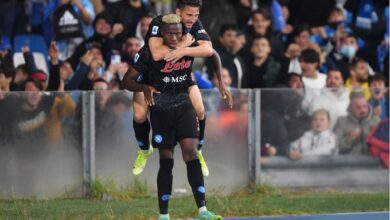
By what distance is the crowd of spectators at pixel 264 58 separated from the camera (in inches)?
620

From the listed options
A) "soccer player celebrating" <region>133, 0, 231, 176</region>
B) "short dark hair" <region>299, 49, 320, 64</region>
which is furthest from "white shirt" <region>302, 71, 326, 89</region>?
"soccer player celebrating" <region>133, 0, 231, 176</region>

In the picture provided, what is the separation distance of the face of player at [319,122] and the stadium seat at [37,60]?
4.00 metres

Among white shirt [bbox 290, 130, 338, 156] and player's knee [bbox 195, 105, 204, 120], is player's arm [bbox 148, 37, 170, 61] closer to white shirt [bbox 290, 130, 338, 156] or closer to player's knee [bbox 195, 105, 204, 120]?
player's knee [bbox 195, 105, 204, 120]

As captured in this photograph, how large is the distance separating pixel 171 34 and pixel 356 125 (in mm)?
5696

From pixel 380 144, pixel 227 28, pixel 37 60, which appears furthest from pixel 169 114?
pixel 227 28

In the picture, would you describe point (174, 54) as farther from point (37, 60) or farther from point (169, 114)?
point (37, 60)

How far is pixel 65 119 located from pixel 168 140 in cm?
382

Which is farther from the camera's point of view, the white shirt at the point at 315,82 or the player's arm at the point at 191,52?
the white shirt at the point at 315,82

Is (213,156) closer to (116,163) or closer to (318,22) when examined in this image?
(116,163)

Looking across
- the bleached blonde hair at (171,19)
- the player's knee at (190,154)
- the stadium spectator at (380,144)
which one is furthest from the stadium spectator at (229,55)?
the bleached blonde hair at (171,19)

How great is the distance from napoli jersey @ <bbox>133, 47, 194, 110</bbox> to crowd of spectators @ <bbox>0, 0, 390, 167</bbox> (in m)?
3.75

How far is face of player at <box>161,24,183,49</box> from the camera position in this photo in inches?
439

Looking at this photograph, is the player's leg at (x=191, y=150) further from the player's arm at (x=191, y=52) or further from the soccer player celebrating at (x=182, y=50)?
the player's arm at (x=191, y=52)

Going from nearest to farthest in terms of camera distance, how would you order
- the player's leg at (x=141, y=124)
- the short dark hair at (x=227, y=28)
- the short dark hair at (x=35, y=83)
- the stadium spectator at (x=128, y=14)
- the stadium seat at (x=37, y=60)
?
the player's leg at (x=141, y=124) → the short dark hair at (x=35, y=83) → the stadium seat at (x=37, y=60) → the stadium spectator at (x=128, y=14) → the short dark hair at (x=227, y=28)
